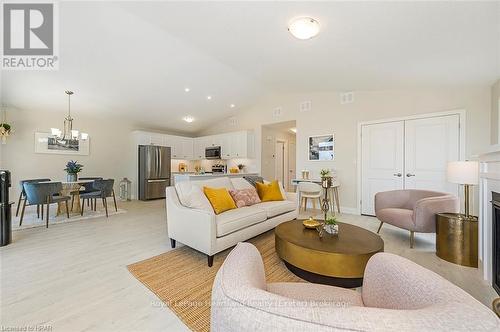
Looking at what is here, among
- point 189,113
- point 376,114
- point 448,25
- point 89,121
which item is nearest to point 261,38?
point 448,25

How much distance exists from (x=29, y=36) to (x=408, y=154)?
667cm

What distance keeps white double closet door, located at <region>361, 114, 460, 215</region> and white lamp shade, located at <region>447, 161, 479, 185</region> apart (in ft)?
5.36

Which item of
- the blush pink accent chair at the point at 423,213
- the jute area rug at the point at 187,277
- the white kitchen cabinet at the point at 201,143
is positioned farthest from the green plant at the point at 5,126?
the blush pink accent chair at the point at 423,213

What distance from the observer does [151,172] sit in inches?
260

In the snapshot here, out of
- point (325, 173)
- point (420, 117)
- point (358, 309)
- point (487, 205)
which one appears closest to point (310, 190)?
point (325, 173)

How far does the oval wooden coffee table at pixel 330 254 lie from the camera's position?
1813mm

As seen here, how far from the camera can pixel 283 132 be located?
771 cm

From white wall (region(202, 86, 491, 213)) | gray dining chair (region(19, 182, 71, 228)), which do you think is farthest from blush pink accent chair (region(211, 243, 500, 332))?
gray dining chair (region(19, 182, 71, 228))

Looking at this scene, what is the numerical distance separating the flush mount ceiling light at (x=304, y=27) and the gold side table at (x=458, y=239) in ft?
8.92

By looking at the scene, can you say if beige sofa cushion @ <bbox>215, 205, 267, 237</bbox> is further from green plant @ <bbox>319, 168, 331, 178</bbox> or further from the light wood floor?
green plant @ <bbox>319, 168, 331, 178</bbox>

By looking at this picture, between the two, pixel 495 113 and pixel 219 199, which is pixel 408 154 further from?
pixel 219 199

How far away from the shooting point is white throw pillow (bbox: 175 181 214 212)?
256cm

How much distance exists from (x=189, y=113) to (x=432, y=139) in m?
6.16

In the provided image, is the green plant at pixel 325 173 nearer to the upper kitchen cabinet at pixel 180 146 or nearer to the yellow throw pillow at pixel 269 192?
the yellow throw pillow at pixel 269 192
